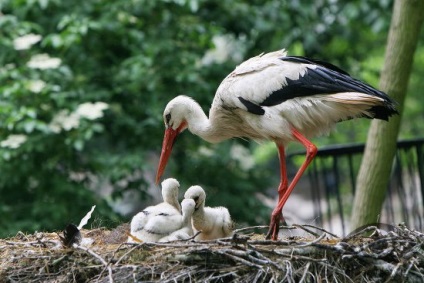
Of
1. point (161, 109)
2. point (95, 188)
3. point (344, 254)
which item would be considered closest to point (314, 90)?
point (344, 254)

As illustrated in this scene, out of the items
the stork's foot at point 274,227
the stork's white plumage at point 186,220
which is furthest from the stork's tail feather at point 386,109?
the stork's white plumage at point 186,220

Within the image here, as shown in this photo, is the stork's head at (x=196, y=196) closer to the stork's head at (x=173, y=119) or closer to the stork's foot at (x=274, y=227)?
the stork's foot at (x=274, y=227)

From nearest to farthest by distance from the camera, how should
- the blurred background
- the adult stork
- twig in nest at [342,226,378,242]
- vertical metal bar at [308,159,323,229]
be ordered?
twig in nest at [342,226,378,242] → the adult stork → vertical metal bar at [308,159,323,229] → the blurred background

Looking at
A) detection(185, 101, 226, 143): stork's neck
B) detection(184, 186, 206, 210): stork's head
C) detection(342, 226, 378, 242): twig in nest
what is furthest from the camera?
detection(185, 101, 226, 143): stork's neck

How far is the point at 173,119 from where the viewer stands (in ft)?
27.0

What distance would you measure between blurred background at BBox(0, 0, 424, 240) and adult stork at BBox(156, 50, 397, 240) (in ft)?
7.57

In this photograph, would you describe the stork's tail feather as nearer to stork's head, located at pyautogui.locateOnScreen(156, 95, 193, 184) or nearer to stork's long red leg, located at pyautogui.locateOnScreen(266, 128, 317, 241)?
stork's long red leg, located at pyautogui.locateOnScreen(266, 128, 317, 241)

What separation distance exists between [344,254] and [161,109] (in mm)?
4723

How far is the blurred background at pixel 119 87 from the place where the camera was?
1019 centimetres

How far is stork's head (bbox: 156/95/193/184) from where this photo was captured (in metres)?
8.12

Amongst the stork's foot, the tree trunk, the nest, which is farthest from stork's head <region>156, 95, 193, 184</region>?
the tree trunk

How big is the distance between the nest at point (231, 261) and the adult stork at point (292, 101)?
A: 1032mm

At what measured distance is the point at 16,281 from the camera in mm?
6633

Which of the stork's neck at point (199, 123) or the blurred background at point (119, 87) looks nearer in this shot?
the stork's neck at point (199, 123)
